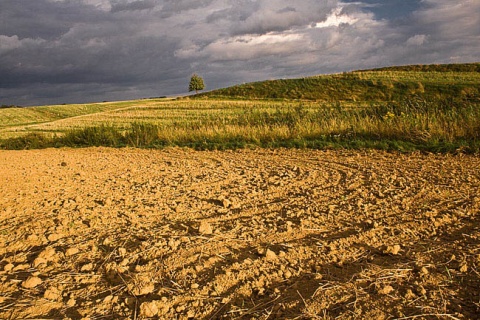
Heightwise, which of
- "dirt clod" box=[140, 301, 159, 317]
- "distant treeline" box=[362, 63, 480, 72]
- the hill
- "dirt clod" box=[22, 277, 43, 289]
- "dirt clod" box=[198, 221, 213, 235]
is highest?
"distant treeline" box=[362, 63, 480, 72]

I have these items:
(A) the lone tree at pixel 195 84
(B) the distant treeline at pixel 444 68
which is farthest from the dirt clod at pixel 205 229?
(A) the lone tree at pixel 195 84

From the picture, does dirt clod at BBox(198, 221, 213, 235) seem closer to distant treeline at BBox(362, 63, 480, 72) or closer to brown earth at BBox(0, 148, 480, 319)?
brown earth at BBox(0, 148, 480, 319)

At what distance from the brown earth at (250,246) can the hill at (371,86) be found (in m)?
32.0

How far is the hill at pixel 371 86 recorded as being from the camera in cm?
3565

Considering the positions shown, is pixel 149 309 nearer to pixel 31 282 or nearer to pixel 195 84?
pixel 31 282

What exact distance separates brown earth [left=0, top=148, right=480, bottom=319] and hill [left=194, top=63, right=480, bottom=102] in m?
32.0

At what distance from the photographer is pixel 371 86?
39562 millimetres

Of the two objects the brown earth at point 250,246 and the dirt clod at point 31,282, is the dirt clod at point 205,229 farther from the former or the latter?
the dirt clod at point 31,282

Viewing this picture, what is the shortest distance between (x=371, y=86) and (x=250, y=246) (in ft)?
133

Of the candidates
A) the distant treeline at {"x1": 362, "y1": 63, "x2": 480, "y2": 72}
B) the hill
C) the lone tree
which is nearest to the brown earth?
the hill

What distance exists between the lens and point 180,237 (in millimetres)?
3480

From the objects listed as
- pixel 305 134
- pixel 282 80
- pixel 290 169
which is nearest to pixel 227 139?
pixel 305 134

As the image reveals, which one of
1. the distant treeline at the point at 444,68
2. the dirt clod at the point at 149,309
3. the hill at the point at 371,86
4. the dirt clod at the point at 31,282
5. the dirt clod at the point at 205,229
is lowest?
the dirt clod at the point at 149,309

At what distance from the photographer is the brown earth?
7.97 ft
